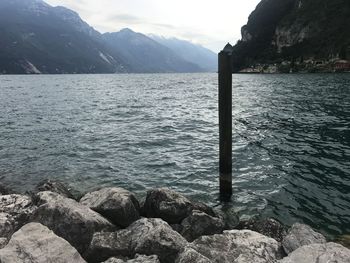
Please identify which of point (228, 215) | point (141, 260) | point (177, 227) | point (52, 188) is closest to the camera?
point (141, 260)

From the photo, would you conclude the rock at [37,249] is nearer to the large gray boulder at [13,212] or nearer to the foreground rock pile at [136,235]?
the foreground rock pile at [136,235]

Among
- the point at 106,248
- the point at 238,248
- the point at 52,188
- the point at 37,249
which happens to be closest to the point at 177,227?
the point at 238,248

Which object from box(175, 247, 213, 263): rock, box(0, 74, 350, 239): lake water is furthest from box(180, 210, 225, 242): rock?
box(0, 74, 350, 239): lake water

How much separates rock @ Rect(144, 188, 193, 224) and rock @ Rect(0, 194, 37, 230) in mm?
3948

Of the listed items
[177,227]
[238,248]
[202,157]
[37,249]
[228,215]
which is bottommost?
[202,157]

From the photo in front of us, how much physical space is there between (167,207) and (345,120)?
27812mm

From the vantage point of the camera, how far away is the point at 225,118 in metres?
15.0

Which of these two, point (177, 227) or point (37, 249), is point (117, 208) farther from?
point (37, 249)

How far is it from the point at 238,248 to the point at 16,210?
7416mm

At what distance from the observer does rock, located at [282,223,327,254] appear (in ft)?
33.5

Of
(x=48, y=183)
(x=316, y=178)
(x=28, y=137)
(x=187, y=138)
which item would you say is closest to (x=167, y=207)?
(x=48, y=183)

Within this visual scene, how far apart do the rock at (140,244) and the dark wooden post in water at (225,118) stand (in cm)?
600

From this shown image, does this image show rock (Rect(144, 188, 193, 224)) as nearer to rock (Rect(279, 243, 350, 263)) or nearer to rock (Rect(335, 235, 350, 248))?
rock (Rect(279, 243, 350, 263))

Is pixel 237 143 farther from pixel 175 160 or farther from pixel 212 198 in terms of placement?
pixel 212 198
